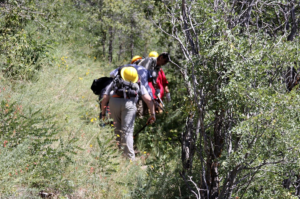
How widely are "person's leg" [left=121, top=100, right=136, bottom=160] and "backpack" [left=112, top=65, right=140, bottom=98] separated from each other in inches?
5.4

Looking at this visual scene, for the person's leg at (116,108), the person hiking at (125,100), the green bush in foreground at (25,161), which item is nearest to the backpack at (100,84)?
the person hiking at (125,100)

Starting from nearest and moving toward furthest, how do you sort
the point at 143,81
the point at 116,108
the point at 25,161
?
the point at 25,161
the point at 116,108
the point at 143,81

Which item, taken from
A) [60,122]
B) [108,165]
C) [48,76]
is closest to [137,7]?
[48,76]

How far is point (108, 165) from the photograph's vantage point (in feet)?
13.9

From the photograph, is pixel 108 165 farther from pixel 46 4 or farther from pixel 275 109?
Result: pixel 46 4

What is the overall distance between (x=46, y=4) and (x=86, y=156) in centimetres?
671

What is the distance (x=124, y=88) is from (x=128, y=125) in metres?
0.65

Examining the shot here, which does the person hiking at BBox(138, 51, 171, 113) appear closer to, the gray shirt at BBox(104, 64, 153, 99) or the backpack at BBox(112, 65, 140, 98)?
the gray shirt at BBox(104, 64, 153, 99)

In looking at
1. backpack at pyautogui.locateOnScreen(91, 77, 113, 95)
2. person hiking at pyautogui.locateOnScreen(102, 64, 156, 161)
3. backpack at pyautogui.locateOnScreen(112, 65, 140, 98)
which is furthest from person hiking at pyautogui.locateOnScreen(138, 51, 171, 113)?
backpack at pyautogui.locateOnScreen(112, 65, 140, 98)

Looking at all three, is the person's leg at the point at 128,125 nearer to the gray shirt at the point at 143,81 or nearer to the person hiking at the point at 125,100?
the person hiking at the point at 125,100

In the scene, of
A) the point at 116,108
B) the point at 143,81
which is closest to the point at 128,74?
the point at 116,108

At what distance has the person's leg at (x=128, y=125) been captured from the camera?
5.28 meters

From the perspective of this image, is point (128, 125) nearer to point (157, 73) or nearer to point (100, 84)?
point (100, 84)

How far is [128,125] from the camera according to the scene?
17.6ft
